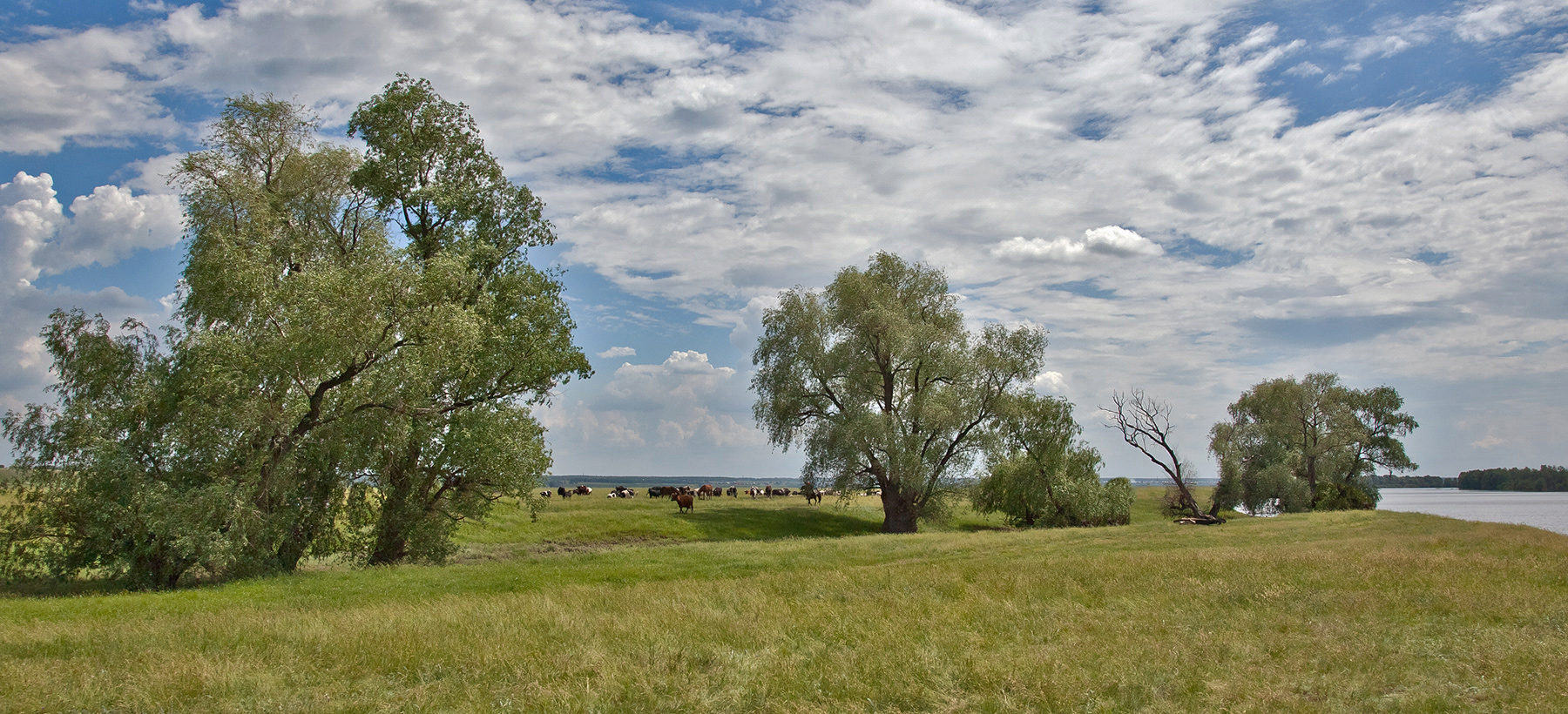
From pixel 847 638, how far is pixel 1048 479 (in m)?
40.0

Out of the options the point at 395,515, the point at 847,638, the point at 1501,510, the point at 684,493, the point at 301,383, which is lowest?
the point at 1501,510

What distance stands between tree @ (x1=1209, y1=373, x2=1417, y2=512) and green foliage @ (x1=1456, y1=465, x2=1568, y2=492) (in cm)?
13122

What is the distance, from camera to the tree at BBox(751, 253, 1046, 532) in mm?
43062

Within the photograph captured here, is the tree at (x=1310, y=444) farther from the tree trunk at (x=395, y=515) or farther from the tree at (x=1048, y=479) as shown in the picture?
the tree trunk at (x=395, y=515)

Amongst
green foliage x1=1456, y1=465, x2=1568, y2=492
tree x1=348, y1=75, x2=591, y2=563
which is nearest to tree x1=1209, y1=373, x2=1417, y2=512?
tree x1=348, y1=75, x2=591, y2=563

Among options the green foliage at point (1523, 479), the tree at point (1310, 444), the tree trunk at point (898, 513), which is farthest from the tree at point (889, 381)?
the green foliage at point (1523, 479)

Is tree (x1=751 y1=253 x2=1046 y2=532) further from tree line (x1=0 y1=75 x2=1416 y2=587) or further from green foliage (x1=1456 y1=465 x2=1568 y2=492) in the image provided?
green foliage (x1=1456 y1=465 x2=1568 y2=492)

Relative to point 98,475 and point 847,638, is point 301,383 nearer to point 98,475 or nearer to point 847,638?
point 98,475

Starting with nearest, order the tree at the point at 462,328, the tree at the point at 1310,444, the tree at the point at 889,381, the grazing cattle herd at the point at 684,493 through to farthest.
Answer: the tree at the point at 462,328 < the tree at the point at 889,381 < the grazing cattle herd at the point at 684,493 < the tree at the point at 1310,444

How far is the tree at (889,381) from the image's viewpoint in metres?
43.1

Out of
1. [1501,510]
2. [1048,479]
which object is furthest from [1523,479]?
[1048,479]

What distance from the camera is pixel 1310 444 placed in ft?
230

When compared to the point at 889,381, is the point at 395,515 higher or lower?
lower

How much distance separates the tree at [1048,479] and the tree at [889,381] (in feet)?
13.3
